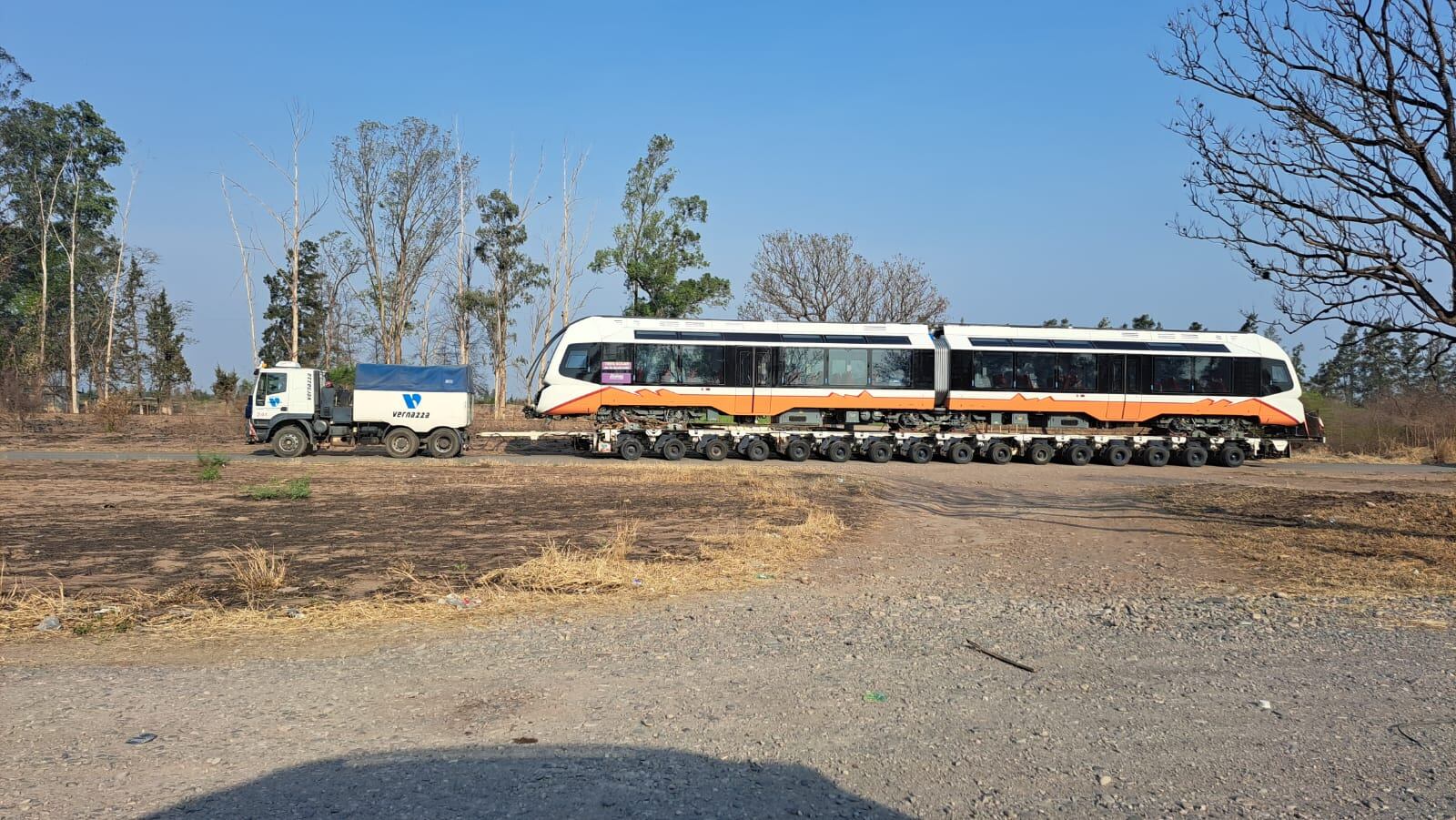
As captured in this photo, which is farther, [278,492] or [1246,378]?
[1246,378]

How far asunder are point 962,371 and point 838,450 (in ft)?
14.3

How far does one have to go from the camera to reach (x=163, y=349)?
51.0 m

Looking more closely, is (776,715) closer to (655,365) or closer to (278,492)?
(278,492)

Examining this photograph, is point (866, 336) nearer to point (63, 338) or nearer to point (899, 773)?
point (899, 773)

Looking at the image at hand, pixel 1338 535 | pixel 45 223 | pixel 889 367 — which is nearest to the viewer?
pixel 1338 535

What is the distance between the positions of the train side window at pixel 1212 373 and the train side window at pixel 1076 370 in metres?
3.31

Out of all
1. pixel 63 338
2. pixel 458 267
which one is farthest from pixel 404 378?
pixel 63 338

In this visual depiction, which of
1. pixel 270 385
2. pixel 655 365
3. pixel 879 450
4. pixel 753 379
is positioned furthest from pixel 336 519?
pixel 879 450

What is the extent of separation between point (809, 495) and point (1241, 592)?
9.32 metres

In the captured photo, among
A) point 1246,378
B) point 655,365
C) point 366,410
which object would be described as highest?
point 655,365

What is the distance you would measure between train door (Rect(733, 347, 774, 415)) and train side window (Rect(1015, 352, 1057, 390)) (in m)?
7.50

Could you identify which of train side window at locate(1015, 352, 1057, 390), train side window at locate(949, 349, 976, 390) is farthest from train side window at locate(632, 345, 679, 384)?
train side window at locate(1015, 352, 1057, 390)

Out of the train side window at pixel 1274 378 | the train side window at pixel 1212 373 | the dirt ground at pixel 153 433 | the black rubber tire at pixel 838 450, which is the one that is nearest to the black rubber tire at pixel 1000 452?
the black rubber tire at pixel 838 450

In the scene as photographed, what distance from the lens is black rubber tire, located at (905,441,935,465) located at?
27.3 metres
